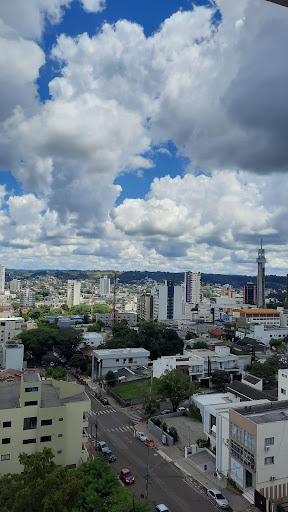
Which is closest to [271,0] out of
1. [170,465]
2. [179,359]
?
[170,465]

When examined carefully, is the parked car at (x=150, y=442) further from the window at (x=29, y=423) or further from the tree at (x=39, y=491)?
the tree at (x=39, y=491)

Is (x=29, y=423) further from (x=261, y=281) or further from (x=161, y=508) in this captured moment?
(x=261, y=281)

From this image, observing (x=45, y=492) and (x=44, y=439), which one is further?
(x=44, y=439)

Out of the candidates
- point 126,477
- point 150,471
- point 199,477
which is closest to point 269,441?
point 199,477

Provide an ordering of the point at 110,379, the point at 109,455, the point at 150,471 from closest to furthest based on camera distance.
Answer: the point at 150,471 < the point at 109,455 < the point at 110,379

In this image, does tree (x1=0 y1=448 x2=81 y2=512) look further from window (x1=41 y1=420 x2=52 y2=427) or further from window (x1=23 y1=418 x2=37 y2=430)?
window (x1=23 y1=418 x2=37 y2=430)

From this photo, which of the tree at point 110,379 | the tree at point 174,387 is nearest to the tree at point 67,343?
the tree at point 110,379

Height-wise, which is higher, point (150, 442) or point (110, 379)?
point (110, 379)
